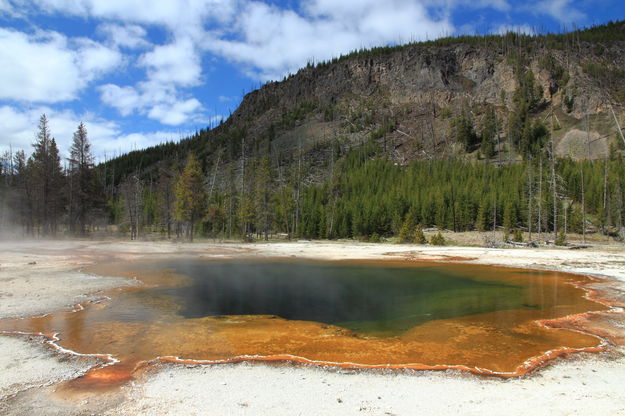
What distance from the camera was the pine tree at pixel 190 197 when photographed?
4925 centimetres

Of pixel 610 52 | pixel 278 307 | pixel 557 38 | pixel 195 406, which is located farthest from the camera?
pixel 557 38

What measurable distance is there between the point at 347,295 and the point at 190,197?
36.9 m

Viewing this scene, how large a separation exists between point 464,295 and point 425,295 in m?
1.72

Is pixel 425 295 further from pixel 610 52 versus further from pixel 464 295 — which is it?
pixel 610 52

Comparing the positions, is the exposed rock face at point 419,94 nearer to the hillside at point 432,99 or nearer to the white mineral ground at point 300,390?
the hillside at point 432,99

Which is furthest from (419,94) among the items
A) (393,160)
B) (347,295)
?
(347,295)

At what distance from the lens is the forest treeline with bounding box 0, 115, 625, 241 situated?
51094mm

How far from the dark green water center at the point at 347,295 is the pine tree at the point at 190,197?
82.2ft

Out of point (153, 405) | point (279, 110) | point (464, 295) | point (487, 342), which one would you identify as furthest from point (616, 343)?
point (279, 110)

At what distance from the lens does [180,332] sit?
10.7 m

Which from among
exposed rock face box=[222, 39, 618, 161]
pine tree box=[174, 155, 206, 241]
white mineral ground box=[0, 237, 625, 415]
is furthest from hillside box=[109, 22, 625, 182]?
white mineral ground box=[0, 237, 625, 415]

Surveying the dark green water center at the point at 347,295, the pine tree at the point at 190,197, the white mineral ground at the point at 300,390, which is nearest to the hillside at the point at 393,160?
the pine tree at the point at 190,197

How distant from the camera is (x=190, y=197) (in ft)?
162

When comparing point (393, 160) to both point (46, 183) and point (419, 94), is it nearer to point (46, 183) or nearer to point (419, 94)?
point (419, 94)
